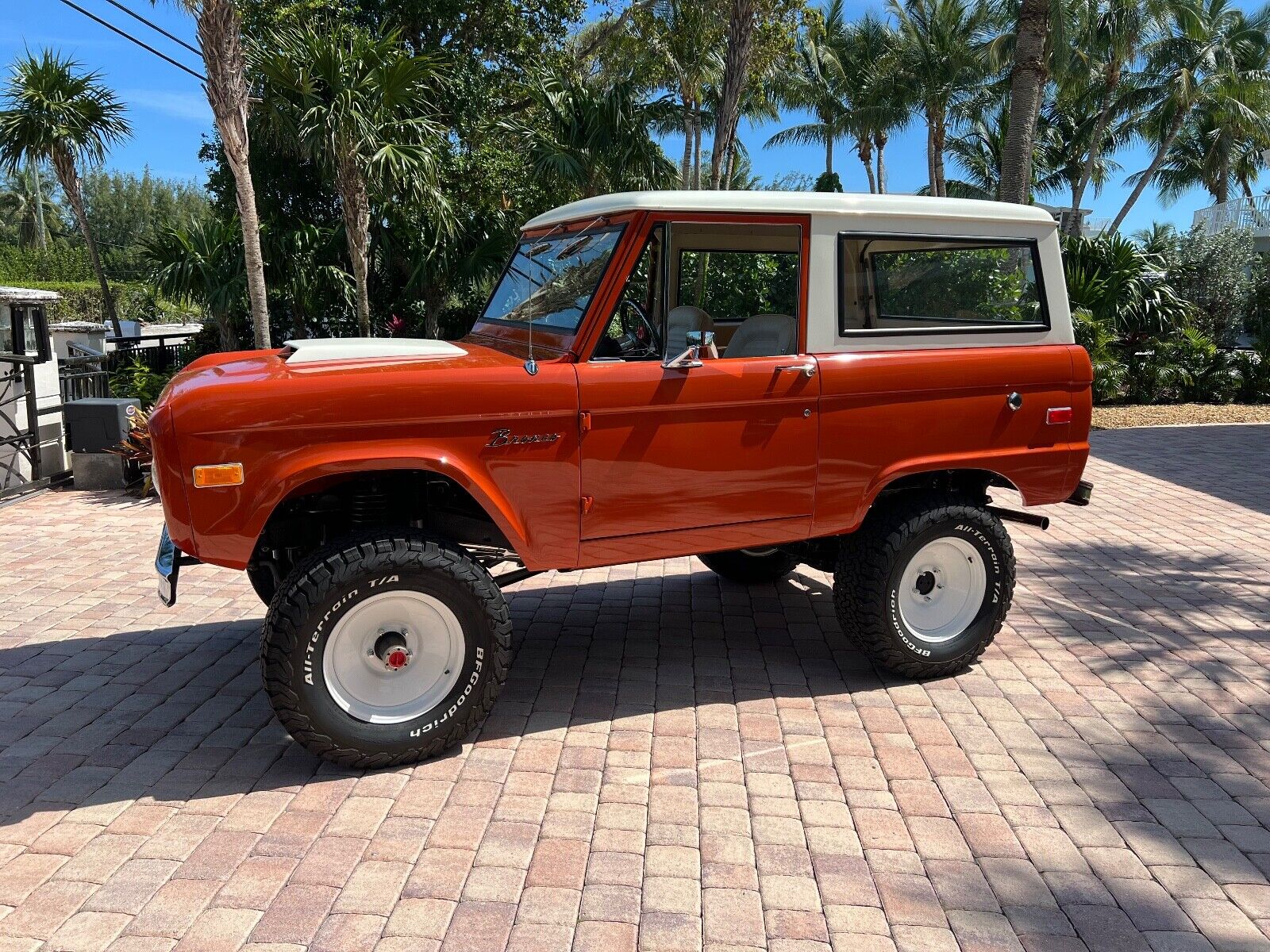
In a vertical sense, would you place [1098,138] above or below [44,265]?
above

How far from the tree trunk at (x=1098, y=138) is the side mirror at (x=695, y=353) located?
100 ft

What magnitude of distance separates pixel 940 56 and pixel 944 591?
117 feet

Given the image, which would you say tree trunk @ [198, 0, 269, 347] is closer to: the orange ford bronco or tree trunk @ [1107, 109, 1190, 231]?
the orange ford bronco

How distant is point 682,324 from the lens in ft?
13.9

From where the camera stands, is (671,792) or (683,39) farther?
(683,39)

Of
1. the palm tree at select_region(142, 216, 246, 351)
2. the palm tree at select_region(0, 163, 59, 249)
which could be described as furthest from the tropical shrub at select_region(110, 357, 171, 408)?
the palm tree at select_region(0, 163, 59, 249)

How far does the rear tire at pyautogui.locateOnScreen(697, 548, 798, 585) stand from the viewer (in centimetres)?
596

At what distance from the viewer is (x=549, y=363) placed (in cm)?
386

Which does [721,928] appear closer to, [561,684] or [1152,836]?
[1152,836]

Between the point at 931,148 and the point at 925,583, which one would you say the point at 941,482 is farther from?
the point at 931,148

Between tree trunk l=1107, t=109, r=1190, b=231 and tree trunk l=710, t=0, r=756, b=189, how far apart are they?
1146 inches

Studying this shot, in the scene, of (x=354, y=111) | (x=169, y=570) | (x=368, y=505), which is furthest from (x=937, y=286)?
(x=354, y=111)

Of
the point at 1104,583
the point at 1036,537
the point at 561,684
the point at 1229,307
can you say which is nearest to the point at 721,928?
the point at 561,684

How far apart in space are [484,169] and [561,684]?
40.1 ft
